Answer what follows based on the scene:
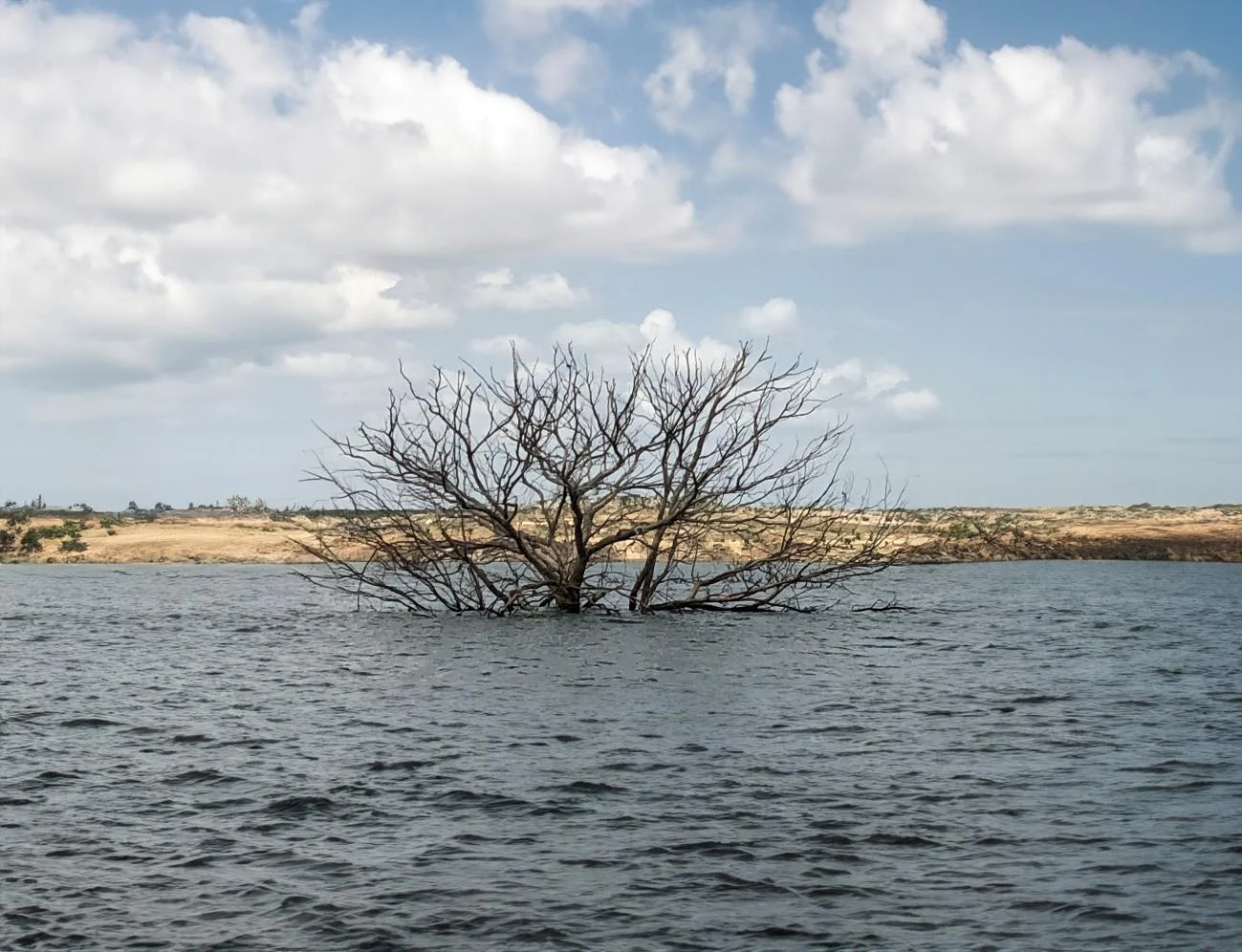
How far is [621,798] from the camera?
13398 millimetres

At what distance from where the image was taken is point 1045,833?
11906mm

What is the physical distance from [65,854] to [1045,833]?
8279mm

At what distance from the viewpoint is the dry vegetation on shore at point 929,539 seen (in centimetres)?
7150

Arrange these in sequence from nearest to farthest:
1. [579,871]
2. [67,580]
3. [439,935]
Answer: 1. [439,935]
2. [579,871]
3. [67,580]

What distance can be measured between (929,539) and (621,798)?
6869 cm

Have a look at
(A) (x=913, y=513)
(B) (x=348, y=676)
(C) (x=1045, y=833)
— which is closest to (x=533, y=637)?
(B) (x=348, y=676)

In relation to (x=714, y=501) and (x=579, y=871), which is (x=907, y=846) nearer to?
(x=579, y=871)

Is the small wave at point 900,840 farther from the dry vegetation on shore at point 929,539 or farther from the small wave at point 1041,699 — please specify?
the dry vegetation on shore at point 929,539

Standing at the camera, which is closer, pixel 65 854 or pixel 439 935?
pixel 439 935

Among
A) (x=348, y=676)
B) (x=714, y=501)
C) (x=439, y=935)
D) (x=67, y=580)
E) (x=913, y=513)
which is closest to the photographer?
(x=439, y=935)

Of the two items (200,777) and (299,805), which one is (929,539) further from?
(299,805)

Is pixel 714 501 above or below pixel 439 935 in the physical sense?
above

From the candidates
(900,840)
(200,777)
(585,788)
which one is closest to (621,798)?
(585,788)

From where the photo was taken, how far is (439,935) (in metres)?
9.28
